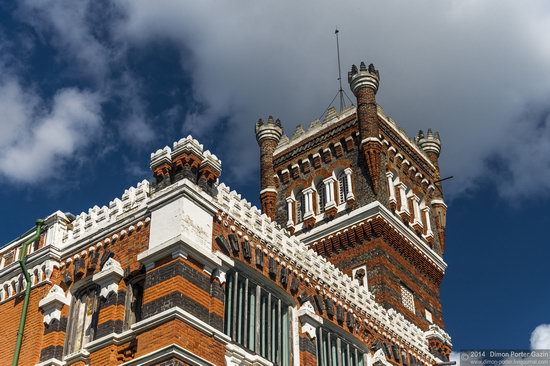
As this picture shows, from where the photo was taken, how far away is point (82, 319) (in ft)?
76.9

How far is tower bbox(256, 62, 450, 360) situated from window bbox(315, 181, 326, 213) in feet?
0.20

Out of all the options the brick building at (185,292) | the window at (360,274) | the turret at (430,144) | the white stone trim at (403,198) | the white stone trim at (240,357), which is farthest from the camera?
the turret at (430,144)

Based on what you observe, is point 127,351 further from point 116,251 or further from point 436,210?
point 436,210

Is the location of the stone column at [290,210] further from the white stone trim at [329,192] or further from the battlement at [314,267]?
the battlement at [314,267]

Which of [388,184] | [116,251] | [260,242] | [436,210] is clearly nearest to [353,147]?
[388,184]

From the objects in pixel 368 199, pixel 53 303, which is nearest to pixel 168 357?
pixel 53 303

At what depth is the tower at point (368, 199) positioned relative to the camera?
1524 inches

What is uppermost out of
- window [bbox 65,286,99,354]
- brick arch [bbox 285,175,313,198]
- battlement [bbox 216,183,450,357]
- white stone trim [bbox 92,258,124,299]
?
brick arch [bbox 285,175,313,198]

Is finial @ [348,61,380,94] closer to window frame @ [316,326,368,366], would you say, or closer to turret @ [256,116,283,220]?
turret @ [256,116,283,220]

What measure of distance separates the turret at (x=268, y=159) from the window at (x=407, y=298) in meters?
8.74

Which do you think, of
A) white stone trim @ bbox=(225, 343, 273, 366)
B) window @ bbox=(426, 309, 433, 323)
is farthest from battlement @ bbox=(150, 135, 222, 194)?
window @ bbox=(426, 309, 433, 323)

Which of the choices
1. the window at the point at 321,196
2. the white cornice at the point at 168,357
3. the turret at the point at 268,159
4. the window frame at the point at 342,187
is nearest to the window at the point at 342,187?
the window frame at the point at 342,187

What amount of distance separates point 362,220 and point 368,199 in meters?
1.27

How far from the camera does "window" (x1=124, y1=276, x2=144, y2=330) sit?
2216cm
